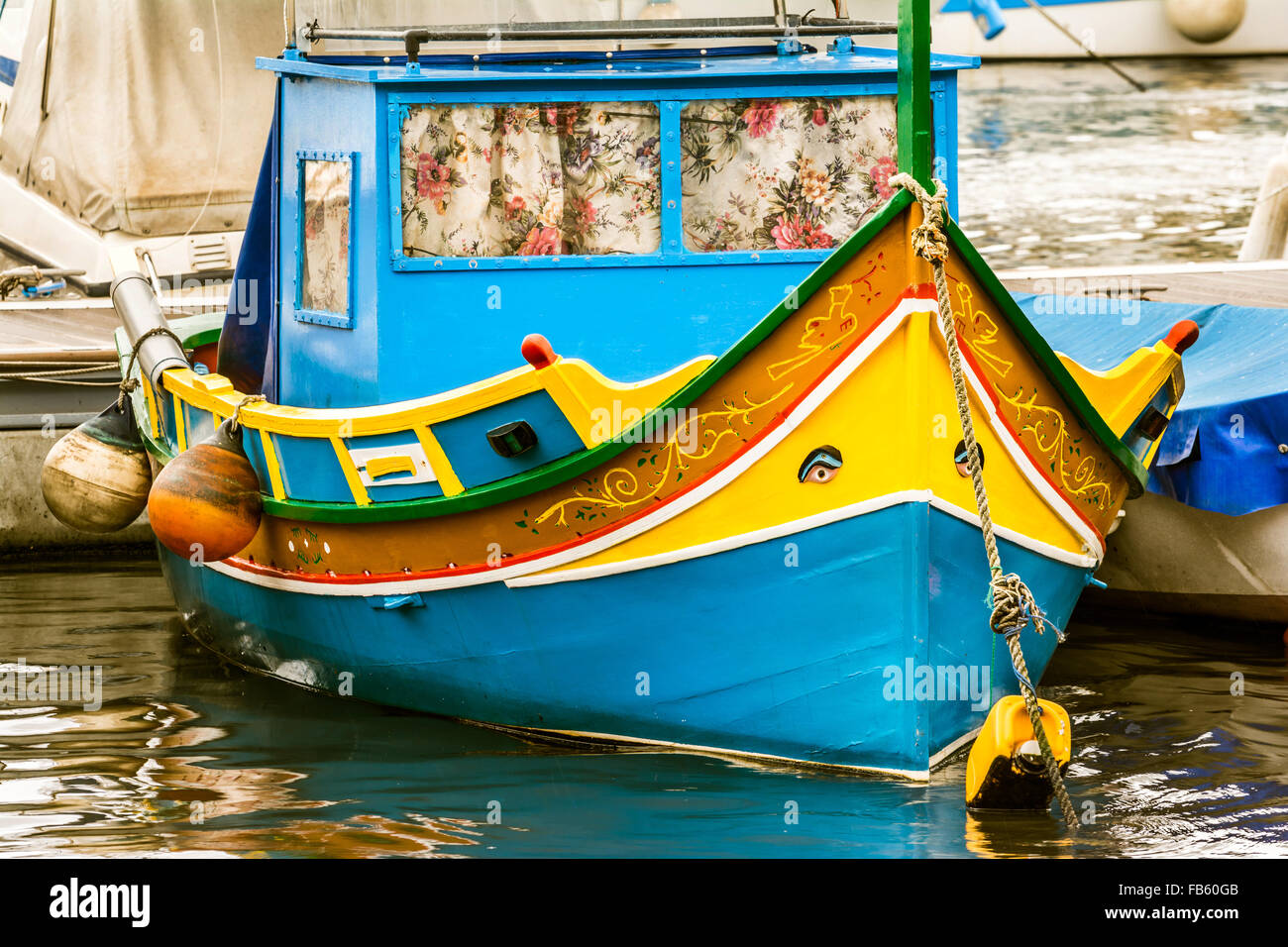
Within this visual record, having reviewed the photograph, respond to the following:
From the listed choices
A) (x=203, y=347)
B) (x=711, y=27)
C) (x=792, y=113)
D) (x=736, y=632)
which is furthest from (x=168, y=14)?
(x=736, y=632)

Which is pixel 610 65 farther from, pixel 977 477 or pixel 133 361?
pixel 133 361

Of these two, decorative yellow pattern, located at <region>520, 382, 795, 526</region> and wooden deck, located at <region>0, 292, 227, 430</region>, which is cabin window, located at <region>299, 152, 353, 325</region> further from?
wooden deck, located at <region>0, 292, 227, 430</region>

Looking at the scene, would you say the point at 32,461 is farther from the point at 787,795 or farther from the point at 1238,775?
the point at 1238,775

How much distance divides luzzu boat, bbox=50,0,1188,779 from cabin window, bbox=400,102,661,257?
0.01m

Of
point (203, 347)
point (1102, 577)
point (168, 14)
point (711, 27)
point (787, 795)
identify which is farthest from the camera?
point (168, 14)

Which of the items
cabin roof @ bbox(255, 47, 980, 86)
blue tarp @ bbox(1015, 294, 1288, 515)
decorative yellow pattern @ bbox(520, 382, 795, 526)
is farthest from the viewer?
blue tarp @ bbox(1015, 294, 1288, 515)

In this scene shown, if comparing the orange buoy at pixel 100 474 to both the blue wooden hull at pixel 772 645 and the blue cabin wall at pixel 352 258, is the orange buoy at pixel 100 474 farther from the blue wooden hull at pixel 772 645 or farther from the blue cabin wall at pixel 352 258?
the blue wooden hull at pixel 772 645

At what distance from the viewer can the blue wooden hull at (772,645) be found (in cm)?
556

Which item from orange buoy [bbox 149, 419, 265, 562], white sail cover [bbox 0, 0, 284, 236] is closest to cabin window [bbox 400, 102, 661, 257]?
orange buoy [bbox 149, 419, 265, 562]

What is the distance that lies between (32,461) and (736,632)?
5726 mm

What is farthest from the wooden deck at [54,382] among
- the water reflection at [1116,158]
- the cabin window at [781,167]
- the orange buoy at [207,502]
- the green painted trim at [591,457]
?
the water reflection at [1116,158]

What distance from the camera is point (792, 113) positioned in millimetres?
6348

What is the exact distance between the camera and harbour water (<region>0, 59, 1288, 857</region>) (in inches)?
214

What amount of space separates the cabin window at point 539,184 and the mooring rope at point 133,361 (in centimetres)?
238
